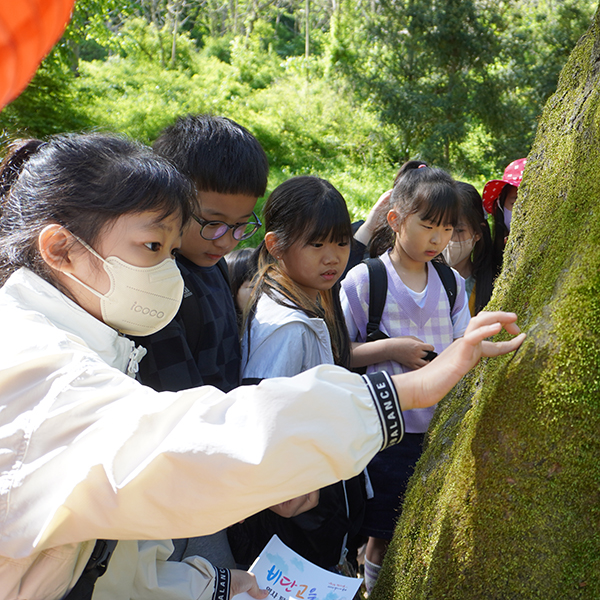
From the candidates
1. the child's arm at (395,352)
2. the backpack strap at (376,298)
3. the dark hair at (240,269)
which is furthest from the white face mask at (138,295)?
the backpack strap at (376,298)

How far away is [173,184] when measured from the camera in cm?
143

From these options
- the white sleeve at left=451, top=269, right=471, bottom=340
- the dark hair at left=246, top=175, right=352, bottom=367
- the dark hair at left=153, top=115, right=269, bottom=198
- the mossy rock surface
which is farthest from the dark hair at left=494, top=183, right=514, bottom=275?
the mossy rock surface

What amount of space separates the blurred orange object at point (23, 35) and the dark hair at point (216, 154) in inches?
45.3

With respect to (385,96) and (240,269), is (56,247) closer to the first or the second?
(240,269)

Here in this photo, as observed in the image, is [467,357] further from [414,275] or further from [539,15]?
[539,15]

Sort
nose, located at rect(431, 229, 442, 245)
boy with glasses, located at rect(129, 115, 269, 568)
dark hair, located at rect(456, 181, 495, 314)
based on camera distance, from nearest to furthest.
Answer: boy with glasses, located at rect(129, 115, 269, 568), nose, located at rect(431, 229, 442, 245), dark hair, located at rect(456, 181, 495, 314)

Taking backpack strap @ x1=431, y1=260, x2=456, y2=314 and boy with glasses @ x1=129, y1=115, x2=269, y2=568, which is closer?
boy with glasses @ x1=129, y1=115, x2=269, y2=568

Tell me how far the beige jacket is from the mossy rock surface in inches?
15.5

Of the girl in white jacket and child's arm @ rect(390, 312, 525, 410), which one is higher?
child's arm @ rect(390, 312, 525, 410)

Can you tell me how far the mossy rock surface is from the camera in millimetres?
1147

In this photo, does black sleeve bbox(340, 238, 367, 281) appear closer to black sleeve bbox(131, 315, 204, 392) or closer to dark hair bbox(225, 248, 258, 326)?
dark hair bbox(225, 248, 258, 326)

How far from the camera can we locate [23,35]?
0.72m

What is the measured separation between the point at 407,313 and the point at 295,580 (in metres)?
1.40

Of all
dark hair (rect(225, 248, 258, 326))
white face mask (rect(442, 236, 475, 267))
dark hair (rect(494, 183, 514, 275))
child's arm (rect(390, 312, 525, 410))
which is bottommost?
dark hair (rect(225, 248, 258, 326))
